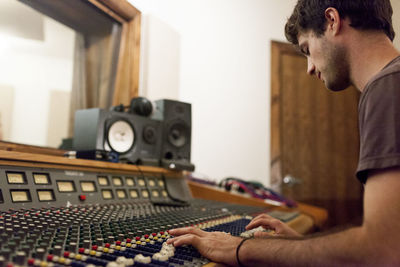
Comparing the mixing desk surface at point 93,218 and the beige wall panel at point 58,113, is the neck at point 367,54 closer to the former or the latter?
the mixing desk surface at point 93,218

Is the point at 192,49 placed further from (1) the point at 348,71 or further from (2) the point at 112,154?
(1) the point at 348,71

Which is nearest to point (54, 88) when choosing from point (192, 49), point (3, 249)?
point (192, 49)

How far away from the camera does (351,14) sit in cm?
102

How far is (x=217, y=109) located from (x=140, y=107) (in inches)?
46.8

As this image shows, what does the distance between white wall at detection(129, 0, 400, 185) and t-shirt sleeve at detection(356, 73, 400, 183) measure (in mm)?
1885

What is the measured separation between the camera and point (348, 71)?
41.3 inches

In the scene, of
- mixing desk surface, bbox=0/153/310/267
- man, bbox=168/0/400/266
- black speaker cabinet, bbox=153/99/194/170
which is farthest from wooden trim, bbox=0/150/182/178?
man, bbox=168/0/400/266

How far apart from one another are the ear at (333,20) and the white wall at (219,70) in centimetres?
161

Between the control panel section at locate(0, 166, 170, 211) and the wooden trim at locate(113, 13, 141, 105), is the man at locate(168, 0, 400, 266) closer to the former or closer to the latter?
the control panel section at locate(0, 166, 170, 211)

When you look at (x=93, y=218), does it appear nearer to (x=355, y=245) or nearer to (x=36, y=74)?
(x=355, y=245)

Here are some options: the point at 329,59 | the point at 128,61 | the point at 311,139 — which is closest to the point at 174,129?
the point at 128,61

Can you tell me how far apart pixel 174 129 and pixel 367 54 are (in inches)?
49.7

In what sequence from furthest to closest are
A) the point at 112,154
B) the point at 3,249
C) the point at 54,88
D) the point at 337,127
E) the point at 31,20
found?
the point at 337,127
the point at 54,88
the point at 31,20
the point at 112,154
the point at 3,249

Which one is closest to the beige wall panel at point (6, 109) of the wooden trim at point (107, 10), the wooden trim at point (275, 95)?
the wooden trim at point (107, 10)
